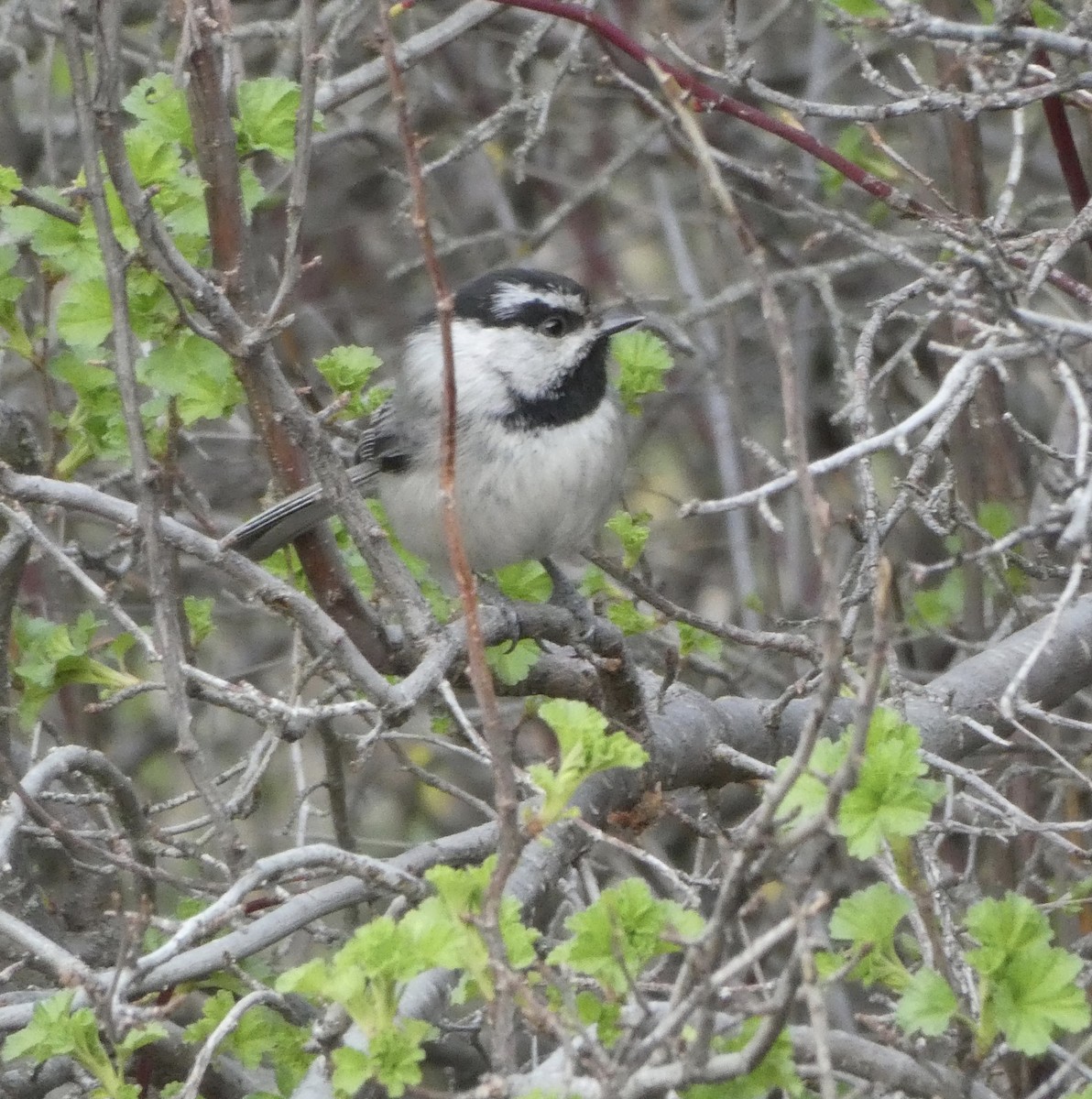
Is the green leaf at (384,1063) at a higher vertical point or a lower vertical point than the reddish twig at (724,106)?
lower

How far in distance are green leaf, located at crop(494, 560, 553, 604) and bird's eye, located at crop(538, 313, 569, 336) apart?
62cm

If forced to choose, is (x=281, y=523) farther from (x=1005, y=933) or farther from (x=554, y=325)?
(x=1005, y=933)

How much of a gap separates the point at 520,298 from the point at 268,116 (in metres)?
1.50

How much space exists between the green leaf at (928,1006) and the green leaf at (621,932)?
259 mm

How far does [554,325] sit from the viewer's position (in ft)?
14.7

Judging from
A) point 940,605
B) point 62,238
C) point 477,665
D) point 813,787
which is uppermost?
point 62,238

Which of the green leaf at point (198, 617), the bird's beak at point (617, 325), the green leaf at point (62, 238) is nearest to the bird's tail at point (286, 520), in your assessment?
the green leaf at point (198, 617)

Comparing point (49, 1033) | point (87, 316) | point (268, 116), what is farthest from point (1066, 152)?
point (49, 1033)

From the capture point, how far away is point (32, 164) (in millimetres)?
5480

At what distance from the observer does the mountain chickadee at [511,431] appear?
4246mm

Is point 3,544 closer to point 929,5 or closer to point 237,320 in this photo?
point 237,320

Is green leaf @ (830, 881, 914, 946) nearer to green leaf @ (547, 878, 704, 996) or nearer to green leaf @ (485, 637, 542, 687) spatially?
green leaf @ (547, 878, 704, 996)

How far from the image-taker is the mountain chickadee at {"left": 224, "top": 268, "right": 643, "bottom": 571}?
425cm

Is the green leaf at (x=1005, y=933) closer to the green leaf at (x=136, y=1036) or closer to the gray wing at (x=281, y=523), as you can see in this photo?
the green leaf at (x=136, y=1036)
